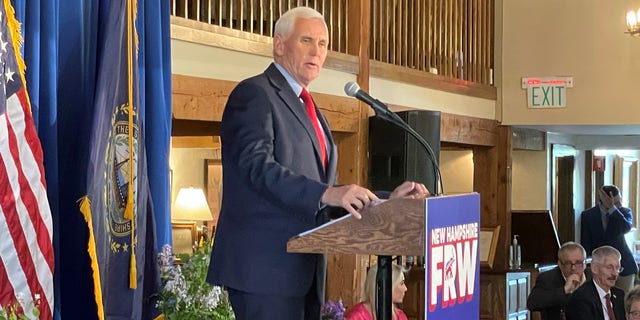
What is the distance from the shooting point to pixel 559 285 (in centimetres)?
656

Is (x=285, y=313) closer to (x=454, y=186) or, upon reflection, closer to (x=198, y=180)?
(x=198, y=180)

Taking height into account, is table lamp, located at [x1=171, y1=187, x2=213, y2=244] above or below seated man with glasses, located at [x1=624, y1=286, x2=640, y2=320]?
above

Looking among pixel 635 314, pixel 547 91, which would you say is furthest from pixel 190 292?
pixel 547 91

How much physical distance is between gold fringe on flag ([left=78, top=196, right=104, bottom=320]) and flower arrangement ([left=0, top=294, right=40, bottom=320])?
0.24m

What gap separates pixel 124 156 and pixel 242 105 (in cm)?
116

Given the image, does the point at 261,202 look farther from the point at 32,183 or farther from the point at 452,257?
the point at 32,183

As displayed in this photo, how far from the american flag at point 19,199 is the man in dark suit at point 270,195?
34.0 inches

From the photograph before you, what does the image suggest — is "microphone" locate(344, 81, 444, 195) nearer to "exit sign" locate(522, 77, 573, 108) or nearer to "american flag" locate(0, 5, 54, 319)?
"american flag" locate(0, 5, 54, 319)

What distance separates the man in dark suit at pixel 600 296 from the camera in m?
5.79

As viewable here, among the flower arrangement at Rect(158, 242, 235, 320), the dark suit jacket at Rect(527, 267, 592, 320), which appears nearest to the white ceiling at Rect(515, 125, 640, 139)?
the dark suit jacket at Rect(527, 267, 592, 320)

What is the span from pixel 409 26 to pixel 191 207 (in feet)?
7.07

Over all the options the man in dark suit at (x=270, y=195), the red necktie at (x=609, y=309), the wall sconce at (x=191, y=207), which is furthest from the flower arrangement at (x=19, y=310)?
the wall sconce at (x=191, y=207)

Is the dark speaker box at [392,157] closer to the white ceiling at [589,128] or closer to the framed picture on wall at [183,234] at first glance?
the framed picture on wall at [183,234]

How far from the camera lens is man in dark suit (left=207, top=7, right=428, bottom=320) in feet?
9.24
